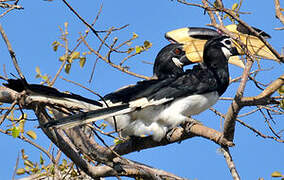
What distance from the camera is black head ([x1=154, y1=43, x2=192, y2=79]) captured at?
443cm

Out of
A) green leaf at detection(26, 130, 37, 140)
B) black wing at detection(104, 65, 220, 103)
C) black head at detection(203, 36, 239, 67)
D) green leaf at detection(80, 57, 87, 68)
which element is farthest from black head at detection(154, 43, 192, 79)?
green leaf at detection(26, 130, 37, 140)

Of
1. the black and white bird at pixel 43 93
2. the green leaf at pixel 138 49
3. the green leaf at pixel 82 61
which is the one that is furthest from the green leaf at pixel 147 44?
the black and white bird at pixel 43 93

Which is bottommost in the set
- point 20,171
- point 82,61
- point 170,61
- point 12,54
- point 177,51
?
point 20,171

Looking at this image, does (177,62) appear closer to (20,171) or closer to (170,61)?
(170,61)

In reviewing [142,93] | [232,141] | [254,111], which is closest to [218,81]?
[254,111]

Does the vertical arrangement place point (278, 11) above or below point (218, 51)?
below

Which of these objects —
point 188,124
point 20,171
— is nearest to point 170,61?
point 188,124

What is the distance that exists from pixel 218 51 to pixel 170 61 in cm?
54

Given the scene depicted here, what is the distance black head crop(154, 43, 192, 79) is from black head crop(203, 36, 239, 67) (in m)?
0.37

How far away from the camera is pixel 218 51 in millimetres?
4129

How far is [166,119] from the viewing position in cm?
360

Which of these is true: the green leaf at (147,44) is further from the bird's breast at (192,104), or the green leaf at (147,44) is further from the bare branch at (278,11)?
the bare branch at (278,11)

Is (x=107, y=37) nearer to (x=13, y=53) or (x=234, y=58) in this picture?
(x=13, y=53)

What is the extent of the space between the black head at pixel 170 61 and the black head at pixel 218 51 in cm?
37
